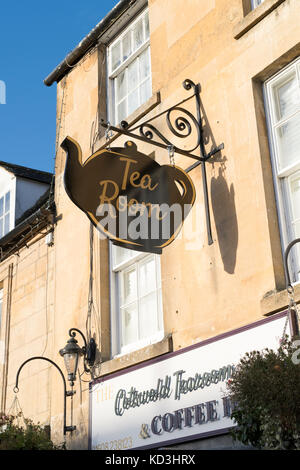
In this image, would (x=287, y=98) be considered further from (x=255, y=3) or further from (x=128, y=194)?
(x=128, y=194)

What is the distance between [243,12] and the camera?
25.3 feet

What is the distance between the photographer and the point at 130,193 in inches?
297

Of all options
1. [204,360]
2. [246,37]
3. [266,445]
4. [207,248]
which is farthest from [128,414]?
[246,37]

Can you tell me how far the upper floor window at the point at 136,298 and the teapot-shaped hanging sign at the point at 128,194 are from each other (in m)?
1.07

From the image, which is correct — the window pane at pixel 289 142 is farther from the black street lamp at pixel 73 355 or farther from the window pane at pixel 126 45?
the window pane at pixel 126 45

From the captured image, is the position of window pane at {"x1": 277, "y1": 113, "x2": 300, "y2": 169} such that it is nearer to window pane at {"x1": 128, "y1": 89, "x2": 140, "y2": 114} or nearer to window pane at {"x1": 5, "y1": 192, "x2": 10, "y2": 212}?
window pane at {"x1": 128, "y1": 89, "x2": 140, "y2": 114}

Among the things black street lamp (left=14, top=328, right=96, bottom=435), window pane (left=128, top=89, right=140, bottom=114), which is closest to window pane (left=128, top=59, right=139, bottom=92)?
window pane (left=128, top=89, right=140, bottom=114)

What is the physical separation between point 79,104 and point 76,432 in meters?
4.93

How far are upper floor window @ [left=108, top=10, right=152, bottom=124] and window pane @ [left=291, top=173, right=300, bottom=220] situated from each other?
10.7 ft

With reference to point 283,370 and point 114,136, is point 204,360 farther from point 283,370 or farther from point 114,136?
point 114,136

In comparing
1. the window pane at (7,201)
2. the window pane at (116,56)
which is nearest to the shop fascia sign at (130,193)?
the window pane at (116,56)

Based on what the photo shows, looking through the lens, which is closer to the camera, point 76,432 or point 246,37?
point 246,37

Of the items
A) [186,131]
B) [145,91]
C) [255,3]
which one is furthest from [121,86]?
[255,3]

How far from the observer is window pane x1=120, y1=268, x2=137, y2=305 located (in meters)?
8.63
